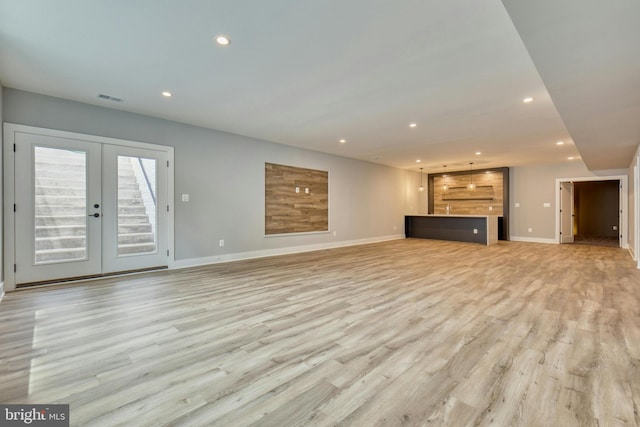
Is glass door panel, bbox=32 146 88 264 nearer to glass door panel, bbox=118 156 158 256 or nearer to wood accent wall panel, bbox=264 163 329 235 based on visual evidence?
glass door panel, bbox=118 156 158 256

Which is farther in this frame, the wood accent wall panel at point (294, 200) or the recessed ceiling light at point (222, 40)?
the wood accent wall panel at point (294, 200)

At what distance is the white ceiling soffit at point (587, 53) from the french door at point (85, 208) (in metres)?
5.25

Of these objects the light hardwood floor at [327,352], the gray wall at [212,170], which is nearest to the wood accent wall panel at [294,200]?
the gray wall at [212,170]

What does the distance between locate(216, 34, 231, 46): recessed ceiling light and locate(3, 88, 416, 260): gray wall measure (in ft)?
9.74

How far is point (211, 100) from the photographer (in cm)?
412

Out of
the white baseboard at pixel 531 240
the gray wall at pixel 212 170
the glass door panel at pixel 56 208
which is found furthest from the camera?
the white baseboard at pixel 531 240

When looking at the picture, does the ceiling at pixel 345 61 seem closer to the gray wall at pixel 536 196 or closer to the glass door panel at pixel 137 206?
the glass door panel at pixel 137 206

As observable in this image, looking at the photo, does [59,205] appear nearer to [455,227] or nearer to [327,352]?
[327,352]

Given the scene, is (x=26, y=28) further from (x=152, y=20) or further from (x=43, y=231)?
(x=43, y=231)

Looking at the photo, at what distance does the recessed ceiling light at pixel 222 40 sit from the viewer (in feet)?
8.47

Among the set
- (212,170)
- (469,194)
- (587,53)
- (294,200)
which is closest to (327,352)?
(587,53)

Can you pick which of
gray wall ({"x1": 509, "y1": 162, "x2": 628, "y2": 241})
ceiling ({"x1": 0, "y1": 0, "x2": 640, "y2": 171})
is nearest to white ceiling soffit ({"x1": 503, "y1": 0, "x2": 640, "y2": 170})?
ceiling ({"x1": 0, "y1": 0, "x2": 640, "y2": 171})

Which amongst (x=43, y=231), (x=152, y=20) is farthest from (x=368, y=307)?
(x=43, y=231)

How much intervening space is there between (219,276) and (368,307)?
8.39ft
